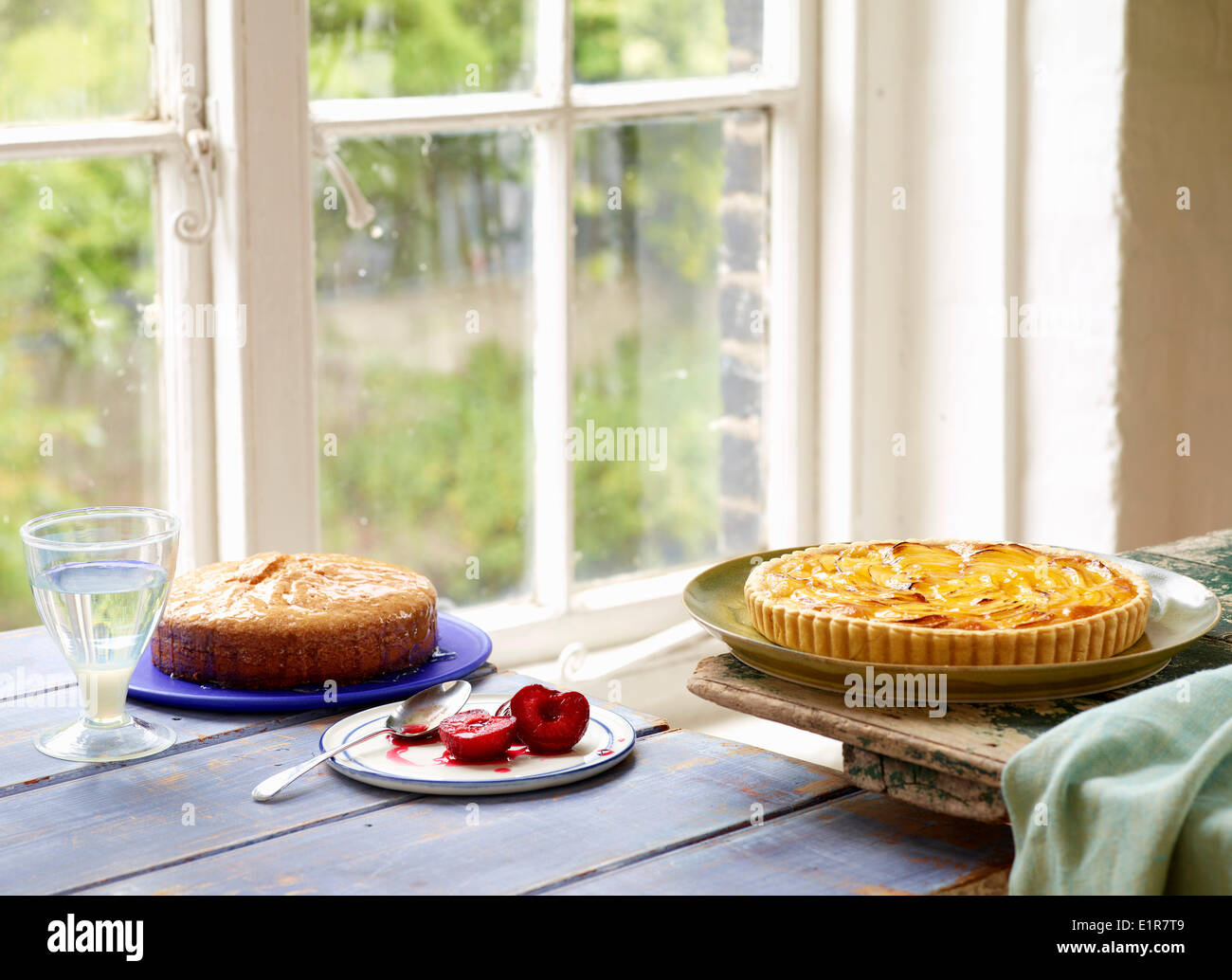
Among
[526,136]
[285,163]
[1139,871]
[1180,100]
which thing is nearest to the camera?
[1139,871]

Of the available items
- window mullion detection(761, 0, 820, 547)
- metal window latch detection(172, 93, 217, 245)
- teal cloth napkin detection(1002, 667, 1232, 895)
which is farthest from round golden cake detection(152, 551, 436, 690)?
window mullion detection(761, 0, 820, 547)

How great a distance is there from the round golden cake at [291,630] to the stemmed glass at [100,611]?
0.07 m

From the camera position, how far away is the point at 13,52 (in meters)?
1.37

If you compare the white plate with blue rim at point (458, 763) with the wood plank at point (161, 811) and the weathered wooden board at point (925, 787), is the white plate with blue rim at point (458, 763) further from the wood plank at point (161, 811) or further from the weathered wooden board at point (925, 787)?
the weathered wooden board at point (925, 787)

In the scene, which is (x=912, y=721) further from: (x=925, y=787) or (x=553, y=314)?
(x=553, y=314)

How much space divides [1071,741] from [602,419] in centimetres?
131

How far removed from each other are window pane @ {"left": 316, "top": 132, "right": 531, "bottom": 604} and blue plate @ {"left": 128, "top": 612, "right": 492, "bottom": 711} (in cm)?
72

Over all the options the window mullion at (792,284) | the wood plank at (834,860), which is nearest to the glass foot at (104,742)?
the wood plank at (834,860)

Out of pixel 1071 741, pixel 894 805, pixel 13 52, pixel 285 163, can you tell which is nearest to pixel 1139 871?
pixel 1071 741

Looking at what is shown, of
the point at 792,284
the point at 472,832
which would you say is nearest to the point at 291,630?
the point at 472,832

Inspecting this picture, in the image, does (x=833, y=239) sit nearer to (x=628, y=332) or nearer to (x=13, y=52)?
(x=628, y=332)

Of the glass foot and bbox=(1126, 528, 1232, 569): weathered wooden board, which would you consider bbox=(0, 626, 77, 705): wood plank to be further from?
bbox=(1126, 528, 1232, 569): weathered wooden board

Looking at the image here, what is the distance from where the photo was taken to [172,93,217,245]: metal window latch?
145cm

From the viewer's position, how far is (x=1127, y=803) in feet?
2.09
